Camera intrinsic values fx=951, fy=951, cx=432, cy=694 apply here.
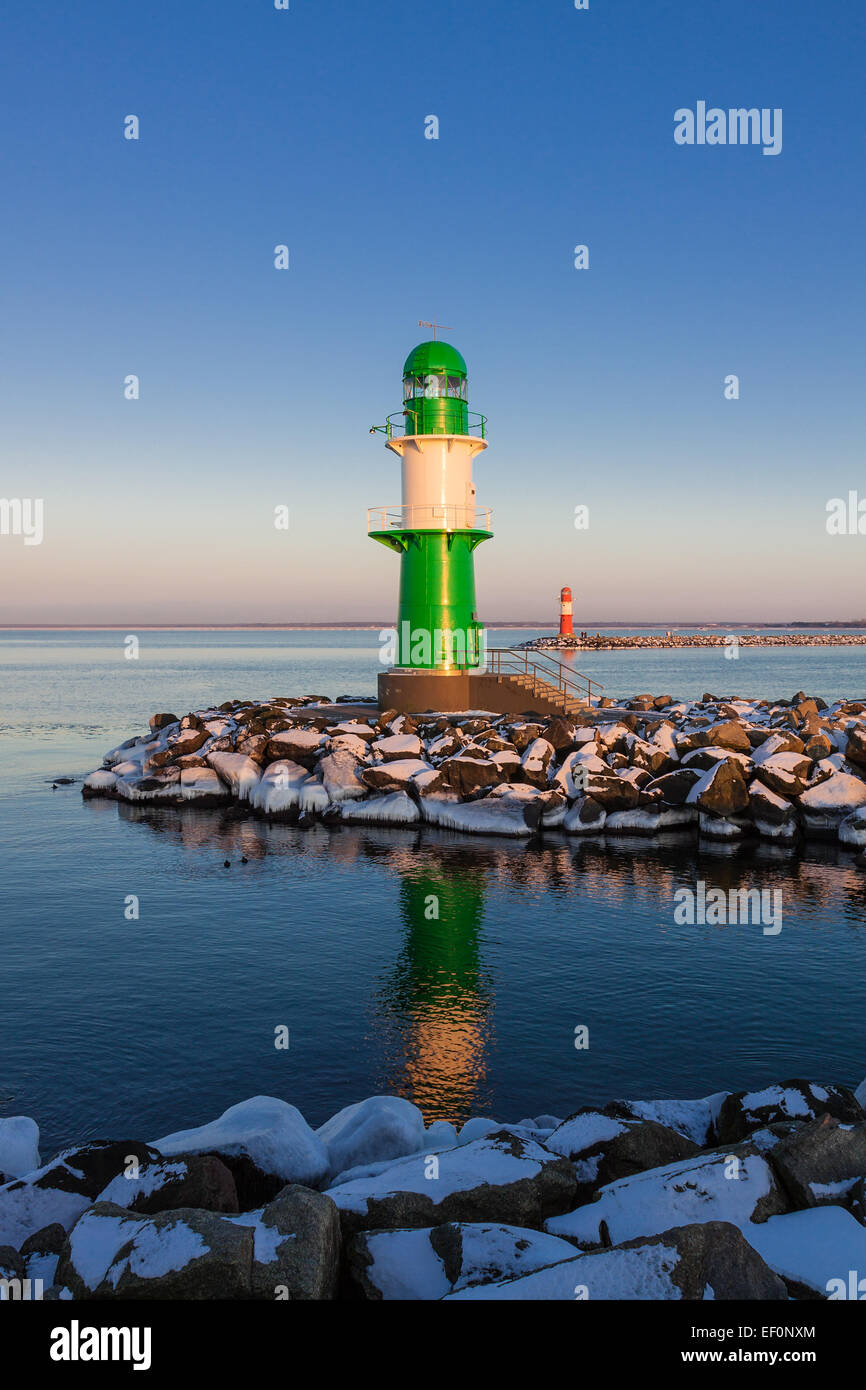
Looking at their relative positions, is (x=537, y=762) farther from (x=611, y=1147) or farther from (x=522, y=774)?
(x=611, y=1147)

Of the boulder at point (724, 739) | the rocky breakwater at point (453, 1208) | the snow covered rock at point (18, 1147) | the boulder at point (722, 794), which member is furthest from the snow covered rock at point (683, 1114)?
the boulder at point (724, 739)

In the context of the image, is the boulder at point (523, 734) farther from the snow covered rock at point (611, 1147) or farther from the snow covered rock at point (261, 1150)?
the snow covered rock at point (261, 1150)

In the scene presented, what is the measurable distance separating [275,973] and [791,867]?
10653mm

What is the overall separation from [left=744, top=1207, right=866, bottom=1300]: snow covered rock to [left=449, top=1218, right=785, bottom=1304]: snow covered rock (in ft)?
1.18

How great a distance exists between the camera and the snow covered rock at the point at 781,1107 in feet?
25.0

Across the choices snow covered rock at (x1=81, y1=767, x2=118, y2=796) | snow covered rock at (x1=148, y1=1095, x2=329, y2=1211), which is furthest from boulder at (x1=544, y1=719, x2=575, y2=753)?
snow covered rock at (x1=148, y1=1095, x2=329, y2=1211)

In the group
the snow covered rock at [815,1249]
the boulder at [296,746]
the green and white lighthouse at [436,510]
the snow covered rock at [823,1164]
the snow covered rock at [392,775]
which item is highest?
the green and white lighthouse at [436,510]

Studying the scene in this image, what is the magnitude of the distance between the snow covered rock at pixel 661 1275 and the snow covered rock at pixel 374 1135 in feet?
8.32

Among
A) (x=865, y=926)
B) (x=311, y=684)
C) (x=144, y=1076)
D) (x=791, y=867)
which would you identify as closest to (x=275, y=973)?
(x=144, y=1076)

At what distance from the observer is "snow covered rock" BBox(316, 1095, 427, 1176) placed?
25.0ft

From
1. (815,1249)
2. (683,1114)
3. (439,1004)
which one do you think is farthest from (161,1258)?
(439,1004)
